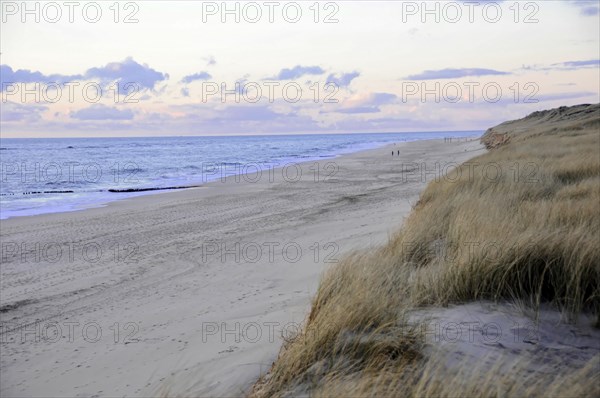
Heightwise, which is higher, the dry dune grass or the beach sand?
the dry dune grass

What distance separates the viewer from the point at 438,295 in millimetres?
4793

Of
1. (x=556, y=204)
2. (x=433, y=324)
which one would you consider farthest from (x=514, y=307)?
(x=556, y=204)

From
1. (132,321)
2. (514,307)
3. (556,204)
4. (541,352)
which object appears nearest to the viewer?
(541,352)

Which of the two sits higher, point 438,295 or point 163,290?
point 438,295

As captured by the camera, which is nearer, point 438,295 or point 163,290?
point 438,295

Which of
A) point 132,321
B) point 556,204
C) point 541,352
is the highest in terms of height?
point 556,204

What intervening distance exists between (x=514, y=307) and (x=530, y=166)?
10.9 m

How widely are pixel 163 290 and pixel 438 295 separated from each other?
4.85 meters

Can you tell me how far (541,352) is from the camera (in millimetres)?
3633

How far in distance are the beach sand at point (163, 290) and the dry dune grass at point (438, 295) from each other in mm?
993

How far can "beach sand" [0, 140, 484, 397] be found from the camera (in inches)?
209

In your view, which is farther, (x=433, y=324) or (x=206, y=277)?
(x=206, y=277)

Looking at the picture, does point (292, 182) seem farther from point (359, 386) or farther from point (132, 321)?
point (359, 386)

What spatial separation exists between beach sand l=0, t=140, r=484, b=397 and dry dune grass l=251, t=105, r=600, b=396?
0.99m
